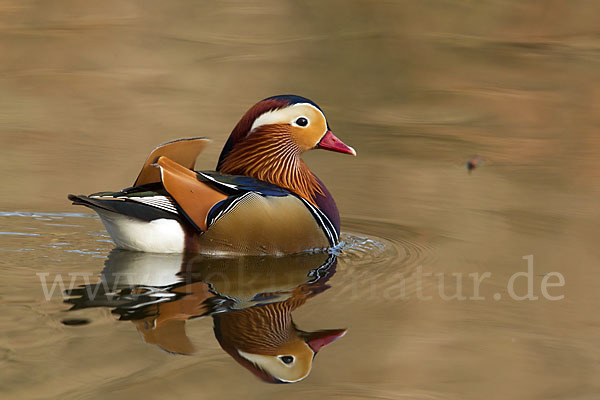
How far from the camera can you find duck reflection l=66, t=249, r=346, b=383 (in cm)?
429

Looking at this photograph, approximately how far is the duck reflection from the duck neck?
1.98ft

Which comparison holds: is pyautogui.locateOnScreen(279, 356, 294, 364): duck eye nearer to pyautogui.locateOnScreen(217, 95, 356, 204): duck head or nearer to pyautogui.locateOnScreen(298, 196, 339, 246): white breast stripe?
pyautogui.locateOnScreen(298, 196, 339, 246): white breast stripe

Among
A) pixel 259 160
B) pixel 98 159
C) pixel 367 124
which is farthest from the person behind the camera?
pixel 367 124

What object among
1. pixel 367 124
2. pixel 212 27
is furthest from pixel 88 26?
pixel 367 124

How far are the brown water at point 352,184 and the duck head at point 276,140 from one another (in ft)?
1.89

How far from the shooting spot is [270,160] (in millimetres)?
6137

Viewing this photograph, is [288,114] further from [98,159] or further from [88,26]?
[88,26]

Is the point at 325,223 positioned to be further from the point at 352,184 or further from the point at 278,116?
the point at 352,184

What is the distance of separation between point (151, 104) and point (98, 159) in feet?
6.18

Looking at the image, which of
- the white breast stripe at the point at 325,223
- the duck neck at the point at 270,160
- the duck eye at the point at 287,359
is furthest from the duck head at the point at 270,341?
the duck neck at the point at 270,160

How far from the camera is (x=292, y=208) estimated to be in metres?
5.74

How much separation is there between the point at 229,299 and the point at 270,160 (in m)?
1.44

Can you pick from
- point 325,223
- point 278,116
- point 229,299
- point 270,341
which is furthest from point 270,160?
point 270,341

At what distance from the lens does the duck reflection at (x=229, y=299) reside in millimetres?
4293
